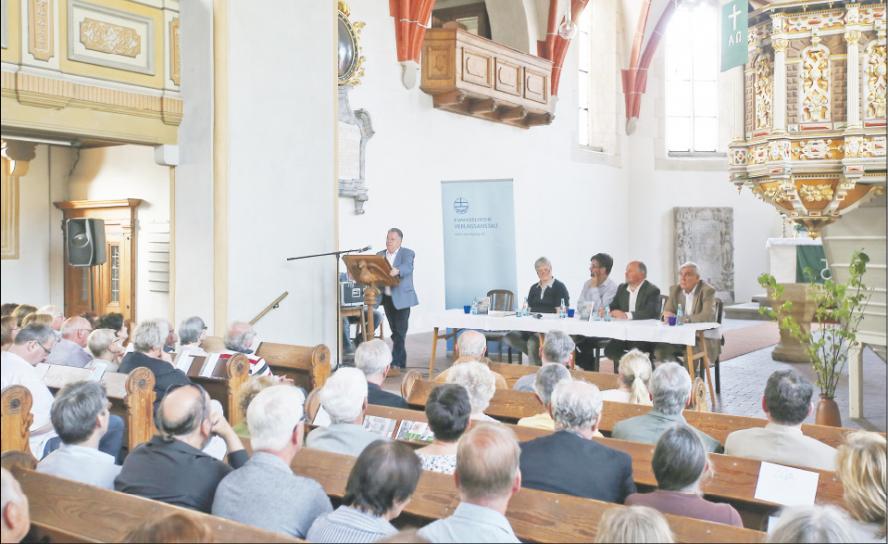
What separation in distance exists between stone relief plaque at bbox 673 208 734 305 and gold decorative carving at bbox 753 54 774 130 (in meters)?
9.95

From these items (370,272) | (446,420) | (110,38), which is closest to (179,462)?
(446,420)

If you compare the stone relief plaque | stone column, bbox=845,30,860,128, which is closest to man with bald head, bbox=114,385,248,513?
stone column, bbox=845,30,860,128

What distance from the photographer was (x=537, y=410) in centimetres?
434

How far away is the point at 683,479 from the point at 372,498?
0.91 metres

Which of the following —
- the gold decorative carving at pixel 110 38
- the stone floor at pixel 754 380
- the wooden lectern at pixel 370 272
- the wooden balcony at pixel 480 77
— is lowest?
the stone floor at pixel 754 380

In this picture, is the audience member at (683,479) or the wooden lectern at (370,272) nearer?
the audience member at (683,479)

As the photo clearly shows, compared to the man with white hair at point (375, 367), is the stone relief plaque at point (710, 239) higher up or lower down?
higher up

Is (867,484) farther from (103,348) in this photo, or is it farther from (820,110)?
(820,110)

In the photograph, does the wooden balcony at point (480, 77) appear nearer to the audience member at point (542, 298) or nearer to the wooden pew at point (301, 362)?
the audience member at point (542, 298)

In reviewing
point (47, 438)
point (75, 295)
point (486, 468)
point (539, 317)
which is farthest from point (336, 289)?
point (486, 468)

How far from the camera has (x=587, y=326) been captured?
707cm

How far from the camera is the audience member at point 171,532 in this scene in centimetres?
162

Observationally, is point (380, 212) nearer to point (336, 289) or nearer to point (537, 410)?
point (336, 289)

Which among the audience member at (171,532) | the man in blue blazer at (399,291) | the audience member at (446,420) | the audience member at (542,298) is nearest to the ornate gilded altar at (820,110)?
the audience member at (542,298)
